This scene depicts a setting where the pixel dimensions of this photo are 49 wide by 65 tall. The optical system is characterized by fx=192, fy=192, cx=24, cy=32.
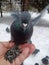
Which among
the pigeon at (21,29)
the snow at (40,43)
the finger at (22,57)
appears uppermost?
the pigeon at (21,29)

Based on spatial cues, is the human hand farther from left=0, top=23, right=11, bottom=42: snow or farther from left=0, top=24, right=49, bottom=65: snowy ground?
left=0, top=23, right=11, bottom=42: snow

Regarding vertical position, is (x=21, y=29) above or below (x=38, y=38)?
above

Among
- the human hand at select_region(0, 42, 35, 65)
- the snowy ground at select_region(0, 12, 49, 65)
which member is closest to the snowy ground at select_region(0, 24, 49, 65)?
the snowy ground at select_region(0, 12, 49, 65)

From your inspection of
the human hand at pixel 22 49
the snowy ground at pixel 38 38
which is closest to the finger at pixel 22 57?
the human hand at pixel 22 49

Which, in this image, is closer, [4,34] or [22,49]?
[22,49]

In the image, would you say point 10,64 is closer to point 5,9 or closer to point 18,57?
point 18,57

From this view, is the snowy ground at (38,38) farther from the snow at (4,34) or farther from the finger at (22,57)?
the finger at (22,57)

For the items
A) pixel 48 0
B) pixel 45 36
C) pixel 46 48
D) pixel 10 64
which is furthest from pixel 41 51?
pixel 48 0

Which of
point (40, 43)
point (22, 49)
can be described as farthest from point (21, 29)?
point (40, 43)

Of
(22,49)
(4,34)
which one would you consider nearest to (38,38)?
(4,34)

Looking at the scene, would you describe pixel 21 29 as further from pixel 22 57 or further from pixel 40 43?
pixel 40 43
